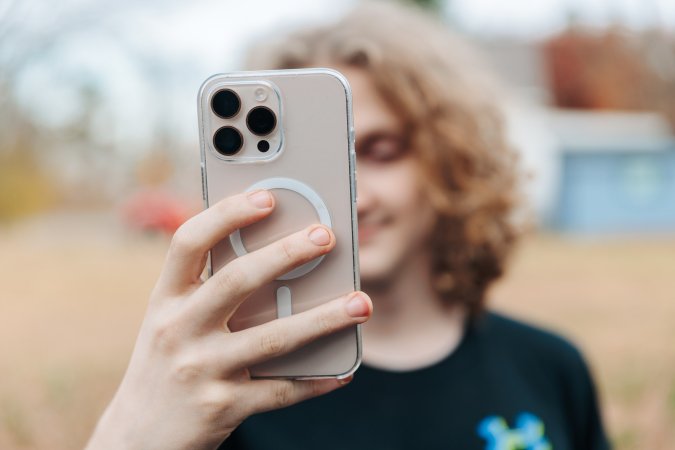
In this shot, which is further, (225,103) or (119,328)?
(119,328)

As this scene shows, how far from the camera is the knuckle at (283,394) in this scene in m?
0.89

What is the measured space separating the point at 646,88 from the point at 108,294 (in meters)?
16.7

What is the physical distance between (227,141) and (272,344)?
290 mm

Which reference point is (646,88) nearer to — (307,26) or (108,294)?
(108,294)

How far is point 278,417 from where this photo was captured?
4.44 ft

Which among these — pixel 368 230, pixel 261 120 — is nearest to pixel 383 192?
pixel 368 230

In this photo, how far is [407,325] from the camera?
159 cm

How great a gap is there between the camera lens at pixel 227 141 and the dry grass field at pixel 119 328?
1264mm

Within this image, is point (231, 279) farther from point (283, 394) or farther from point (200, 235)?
point (283, 394)

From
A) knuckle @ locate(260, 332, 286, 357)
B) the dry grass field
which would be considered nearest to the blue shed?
the dry grass field

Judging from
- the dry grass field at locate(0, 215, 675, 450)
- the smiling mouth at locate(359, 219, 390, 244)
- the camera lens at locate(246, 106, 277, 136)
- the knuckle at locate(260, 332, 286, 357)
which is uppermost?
the camera lens at locate(246, 106, 277, 136)

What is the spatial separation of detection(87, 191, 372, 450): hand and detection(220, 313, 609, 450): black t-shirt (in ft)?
1.57

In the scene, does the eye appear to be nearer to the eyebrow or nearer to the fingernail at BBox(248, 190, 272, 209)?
the eyebrow

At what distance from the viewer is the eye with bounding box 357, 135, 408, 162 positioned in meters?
1.52
